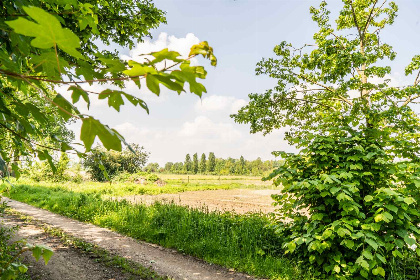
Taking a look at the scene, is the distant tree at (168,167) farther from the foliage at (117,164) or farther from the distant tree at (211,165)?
the foliage at (117,164)

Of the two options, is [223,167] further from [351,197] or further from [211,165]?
[351,197]

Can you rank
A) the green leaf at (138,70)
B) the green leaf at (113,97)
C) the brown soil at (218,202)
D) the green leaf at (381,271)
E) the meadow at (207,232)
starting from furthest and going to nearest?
the brown soil at (218,202)
the meadow at (207,232)
the green leaf at (381,271)
the green leaf at (113,97)
the green leaf at (138,70)

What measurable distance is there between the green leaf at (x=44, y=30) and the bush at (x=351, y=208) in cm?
375

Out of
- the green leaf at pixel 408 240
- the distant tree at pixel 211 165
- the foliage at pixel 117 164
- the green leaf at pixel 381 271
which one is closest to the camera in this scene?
the green leaf at pixel 381 271

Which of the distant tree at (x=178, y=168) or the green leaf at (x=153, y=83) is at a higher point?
the green leaf at (x=153, y=83)

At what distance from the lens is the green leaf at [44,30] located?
1.76 feet

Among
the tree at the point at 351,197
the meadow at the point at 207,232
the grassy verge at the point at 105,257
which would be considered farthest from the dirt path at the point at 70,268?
the tree at the point at 351,197

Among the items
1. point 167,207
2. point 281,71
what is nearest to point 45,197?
point 167,207

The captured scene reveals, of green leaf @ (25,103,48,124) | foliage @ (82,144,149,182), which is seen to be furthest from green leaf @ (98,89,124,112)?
foliage @ (82,144,149,182)

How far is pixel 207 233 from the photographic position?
630cm

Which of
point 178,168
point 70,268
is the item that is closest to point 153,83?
point 70,268

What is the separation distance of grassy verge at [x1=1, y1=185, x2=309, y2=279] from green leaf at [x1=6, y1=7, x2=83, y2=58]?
488cm

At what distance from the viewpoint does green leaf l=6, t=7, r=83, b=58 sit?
1.76 feet

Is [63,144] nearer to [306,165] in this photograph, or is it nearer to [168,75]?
[168,75]
